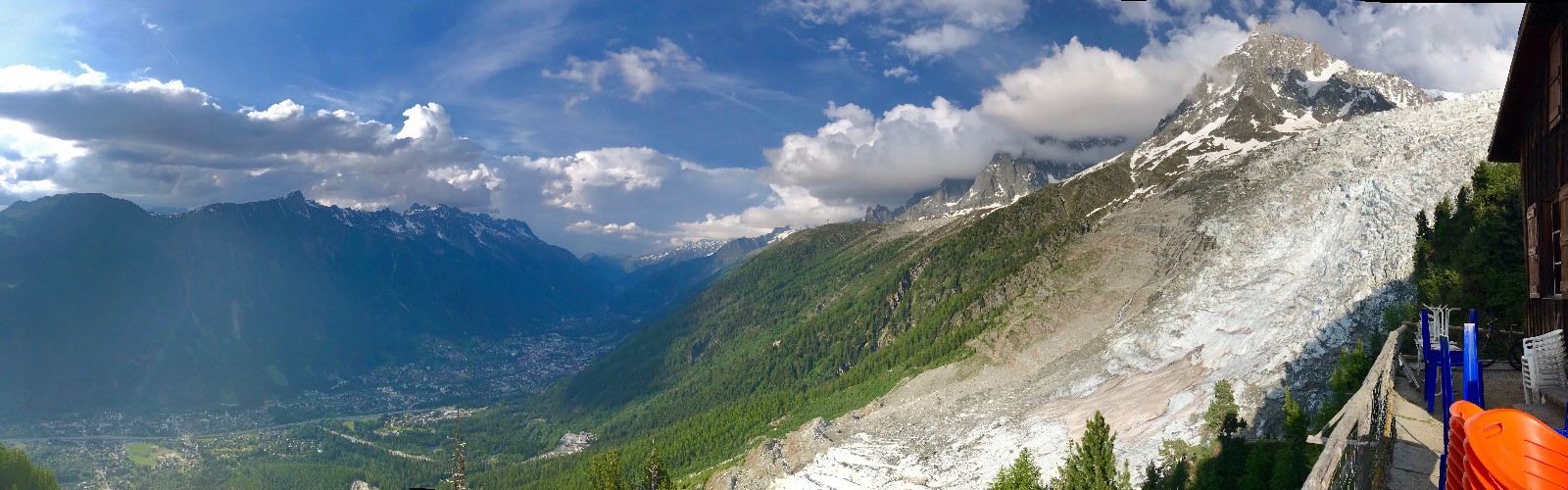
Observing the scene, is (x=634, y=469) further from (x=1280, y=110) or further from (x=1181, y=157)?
(x=1280, y=110)

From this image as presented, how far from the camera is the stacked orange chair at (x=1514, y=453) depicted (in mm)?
4023

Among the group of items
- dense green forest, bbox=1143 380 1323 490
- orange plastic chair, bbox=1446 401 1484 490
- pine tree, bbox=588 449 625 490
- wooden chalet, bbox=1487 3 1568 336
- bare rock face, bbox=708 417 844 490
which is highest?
wooden chalet, bbox=1487 3 1568 336

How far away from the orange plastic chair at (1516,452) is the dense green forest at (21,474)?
305 ft

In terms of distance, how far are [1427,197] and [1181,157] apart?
70.7 meters

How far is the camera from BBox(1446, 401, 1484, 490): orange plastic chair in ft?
17.9

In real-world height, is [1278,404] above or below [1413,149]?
below

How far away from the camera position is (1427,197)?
7675 centimetres

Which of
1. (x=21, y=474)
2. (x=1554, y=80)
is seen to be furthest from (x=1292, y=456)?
(x=21, y=474)

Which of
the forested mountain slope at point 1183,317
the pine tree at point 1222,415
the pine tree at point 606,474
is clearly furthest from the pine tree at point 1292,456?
the pine tree at point 606,474

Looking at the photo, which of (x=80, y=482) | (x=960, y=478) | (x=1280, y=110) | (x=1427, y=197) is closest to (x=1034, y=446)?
(x=960, y=478)

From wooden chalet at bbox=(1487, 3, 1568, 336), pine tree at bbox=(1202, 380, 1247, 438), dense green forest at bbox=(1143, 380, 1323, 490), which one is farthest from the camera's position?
pine tree at bbox=(1202, 380, 1247, 438)

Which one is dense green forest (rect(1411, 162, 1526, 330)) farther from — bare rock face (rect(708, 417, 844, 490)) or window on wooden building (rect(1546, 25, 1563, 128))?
bare rock face (rect(708, 417, 844, 490))

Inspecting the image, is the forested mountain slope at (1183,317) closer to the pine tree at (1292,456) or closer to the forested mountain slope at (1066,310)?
the forested mountain slope at (1066,310)

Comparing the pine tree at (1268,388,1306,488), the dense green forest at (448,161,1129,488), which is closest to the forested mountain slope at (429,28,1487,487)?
the dense green forest at (448,161,1129,488)
